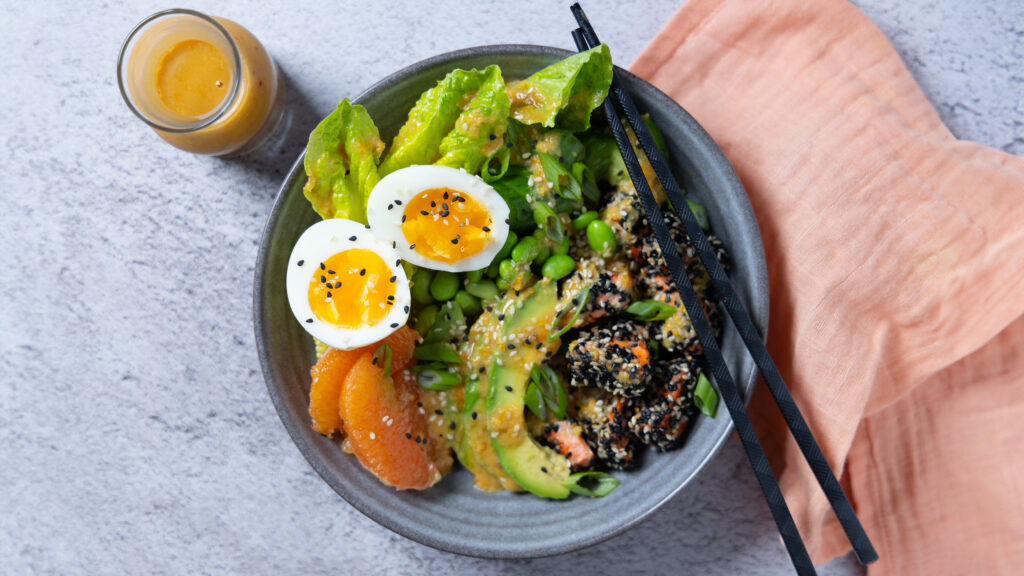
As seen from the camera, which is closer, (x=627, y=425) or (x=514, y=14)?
(x=627, y=425)

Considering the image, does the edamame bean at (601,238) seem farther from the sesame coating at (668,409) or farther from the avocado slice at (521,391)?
the sesame coating at (668,409)

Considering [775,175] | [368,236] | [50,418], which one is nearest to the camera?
[368,236]

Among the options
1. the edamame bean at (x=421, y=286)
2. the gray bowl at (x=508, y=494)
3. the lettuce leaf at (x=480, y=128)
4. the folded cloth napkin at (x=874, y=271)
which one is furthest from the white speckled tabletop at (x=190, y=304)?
the edamame bean at (x=421, y=286)

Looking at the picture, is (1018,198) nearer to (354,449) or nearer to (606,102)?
(606,102)

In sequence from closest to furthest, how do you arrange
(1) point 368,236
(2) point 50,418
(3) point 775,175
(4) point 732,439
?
(1) point 368,236 → (3) point 775,175 → (4) point 732,439 → (2) point 50,418

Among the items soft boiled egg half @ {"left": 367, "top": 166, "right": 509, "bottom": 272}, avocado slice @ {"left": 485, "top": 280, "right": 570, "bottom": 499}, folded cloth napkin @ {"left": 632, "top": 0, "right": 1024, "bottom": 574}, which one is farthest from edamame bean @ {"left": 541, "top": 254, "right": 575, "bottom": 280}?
folded cloth napkin @ {"left": 632, "top": 0, "right": 1024, "bottom": 574}

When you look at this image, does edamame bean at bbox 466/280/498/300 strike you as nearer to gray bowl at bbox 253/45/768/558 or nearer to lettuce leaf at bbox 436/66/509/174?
lettuce leaf at bbox 436/66/509/174

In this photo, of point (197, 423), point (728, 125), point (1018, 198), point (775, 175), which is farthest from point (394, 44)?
point (1018, 198)

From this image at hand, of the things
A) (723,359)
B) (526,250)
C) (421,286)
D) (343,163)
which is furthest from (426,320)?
(723,359)
